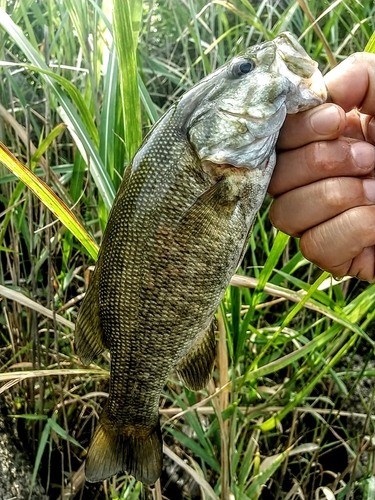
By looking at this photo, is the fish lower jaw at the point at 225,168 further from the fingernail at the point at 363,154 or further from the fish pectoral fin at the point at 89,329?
the fish pectoral fin at the point at 89,329

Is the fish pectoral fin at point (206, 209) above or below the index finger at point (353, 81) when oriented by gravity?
below

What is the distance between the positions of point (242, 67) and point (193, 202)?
252 mm

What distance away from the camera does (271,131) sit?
3.19ft

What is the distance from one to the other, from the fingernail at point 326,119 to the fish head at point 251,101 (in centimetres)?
2

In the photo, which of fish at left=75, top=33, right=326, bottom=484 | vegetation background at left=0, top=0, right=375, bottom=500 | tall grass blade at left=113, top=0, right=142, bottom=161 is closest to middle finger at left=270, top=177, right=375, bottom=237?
fish at left=75, top=33, right=326, bottom=484

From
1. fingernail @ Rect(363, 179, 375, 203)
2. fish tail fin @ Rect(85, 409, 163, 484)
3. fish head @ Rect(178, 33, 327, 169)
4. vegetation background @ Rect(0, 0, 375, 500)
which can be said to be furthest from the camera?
vegetation background @ Rect(0, 0, 375, 500)

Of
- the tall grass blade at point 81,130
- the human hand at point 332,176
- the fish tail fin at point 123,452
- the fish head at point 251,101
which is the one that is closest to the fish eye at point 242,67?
the fish head at point 251,101

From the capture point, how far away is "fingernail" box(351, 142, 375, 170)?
3.38 feet

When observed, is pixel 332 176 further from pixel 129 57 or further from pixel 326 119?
Result: pixel 129 57

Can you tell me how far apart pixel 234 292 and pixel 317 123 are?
51 centimetres

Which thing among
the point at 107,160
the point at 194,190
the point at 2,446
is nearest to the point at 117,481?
the point at 2,446

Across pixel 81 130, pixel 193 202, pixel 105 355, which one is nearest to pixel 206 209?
pixel 193 202

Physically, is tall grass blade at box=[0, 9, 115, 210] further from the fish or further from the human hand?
the human hand

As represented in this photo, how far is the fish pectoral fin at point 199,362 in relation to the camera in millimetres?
1156
